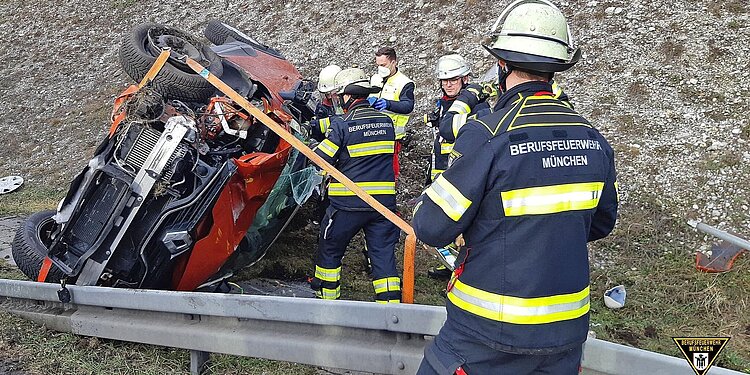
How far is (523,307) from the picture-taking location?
5.79ft

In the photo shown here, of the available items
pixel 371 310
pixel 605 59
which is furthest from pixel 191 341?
pixel 605 59

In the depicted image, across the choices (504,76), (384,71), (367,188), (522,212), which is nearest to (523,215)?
(522,212)

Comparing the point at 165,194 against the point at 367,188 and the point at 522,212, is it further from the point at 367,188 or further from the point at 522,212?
the point at 522,212

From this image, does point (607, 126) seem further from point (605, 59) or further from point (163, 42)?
point (163, 42)

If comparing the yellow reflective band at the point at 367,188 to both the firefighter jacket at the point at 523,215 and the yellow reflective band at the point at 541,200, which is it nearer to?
the firefighter jacket at the point at 523,215

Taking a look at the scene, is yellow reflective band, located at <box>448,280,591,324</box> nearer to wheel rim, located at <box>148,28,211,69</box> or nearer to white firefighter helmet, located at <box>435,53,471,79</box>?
wheel rim, located at <box>148,28,211,69</box>

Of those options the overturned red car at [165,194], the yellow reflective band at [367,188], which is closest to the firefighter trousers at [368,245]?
the yellow reflective band at [367,188]

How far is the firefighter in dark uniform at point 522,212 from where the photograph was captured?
1.71m

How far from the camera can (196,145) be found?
354 centimetres

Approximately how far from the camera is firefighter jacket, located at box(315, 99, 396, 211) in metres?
3.98

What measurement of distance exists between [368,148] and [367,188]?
10.7 inches

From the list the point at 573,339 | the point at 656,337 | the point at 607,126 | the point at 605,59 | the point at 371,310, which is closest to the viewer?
the point at 573,339

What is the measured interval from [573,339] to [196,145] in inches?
95.7

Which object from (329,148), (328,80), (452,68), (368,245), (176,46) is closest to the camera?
(329,148)
